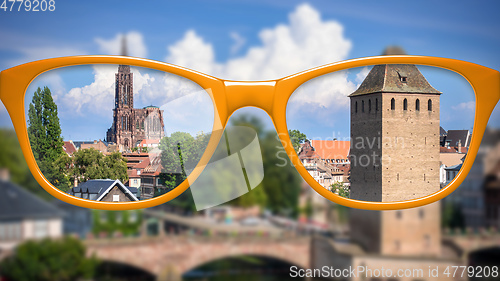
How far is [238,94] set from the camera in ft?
2.02

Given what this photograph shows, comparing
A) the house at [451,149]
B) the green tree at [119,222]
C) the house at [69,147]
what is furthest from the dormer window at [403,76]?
the green tree at [119,222]

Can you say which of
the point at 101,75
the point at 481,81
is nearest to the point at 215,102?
the point at 101,75

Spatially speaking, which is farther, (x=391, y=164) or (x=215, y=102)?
(x=391, y=164)

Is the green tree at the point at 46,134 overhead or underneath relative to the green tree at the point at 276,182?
overhead

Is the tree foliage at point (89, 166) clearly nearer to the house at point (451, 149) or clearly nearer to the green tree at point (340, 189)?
the green tree at point (340, 189)

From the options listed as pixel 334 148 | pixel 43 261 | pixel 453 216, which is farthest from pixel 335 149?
pixel 453 216

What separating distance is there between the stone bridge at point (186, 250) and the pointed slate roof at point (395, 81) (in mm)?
3790

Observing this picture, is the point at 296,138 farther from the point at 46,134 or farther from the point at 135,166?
the point at 46,134

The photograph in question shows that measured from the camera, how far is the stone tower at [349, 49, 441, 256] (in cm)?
70

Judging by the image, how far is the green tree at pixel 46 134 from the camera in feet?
2.09

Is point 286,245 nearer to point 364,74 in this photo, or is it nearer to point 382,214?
point 382,214

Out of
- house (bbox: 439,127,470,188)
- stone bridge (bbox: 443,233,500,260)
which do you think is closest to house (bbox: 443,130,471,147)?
house (bbox: 439,127,470,188)

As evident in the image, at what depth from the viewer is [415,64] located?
65 centimetres

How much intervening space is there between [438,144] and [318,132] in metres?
0.22
